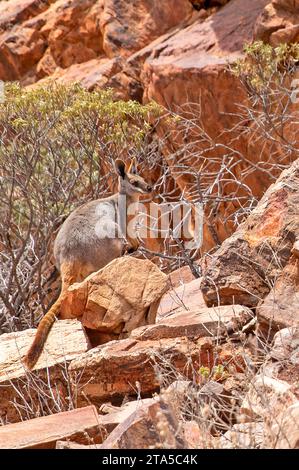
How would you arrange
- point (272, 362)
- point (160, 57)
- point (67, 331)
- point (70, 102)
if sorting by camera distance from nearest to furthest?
point (272, 362) < point (67, 331) < point (70, 102) < point (160, 57)

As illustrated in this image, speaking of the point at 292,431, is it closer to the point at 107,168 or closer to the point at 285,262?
the point at 285,262

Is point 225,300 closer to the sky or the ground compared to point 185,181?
closer to the sky

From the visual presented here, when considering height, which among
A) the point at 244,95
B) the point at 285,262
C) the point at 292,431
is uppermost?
the point at 292,431

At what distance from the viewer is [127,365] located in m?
5.78

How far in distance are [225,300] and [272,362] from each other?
4.29 ft

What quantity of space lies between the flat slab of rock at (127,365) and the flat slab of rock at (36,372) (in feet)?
0.55

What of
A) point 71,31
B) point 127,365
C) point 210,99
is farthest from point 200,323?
point 71,31

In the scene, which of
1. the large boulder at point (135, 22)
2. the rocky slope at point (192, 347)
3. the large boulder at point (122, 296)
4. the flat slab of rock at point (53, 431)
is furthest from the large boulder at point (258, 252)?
the large boulder at point (135, 22)

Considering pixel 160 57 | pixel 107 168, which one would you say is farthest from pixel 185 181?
pixel 160 57

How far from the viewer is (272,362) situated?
5.06 metres

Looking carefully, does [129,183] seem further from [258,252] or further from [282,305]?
[282,305]

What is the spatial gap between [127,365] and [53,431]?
105cm

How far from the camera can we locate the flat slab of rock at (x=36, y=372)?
242 inches
